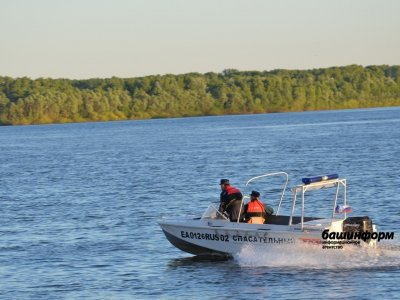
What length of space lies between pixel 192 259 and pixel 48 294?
5.30 m

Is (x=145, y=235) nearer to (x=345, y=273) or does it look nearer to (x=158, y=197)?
(x=345, y=273)

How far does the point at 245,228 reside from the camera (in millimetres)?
27000

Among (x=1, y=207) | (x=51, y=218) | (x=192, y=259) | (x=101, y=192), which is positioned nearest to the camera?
(x=192, y=259)

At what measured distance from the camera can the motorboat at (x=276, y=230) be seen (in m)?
25.7

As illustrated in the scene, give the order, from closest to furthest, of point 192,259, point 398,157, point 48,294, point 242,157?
point 48,294
point 192,259
point 398,157
point 242,157

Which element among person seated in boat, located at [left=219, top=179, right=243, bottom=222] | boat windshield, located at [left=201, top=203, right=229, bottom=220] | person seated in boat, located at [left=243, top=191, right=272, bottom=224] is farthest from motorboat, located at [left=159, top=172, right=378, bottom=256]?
person seated in boat, located at [left=243, top=191, right=272, bottom=224]

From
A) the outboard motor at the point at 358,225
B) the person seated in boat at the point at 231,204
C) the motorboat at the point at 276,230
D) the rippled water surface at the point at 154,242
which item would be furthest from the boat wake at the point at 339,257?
the person seated in boat at the point at 231,204

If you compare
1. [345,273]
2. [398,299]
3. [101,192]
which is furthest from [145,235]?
[101,192]

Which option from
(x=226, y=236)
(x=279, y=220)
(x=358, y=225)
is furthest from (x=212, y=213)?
(x=358, y=225)

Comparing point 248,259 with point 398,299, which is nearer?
point 398,299

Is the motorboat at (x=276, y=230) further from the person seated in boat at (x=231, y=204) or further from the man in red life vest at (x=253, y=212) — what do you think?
the man in red life vest at (x=253, y=212)

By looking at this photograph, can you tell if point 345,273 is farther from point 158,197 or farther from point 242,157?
point 242,157

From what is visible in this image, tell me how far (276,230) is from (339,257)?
1.82m

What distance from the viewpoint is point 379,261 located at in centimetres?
2606
